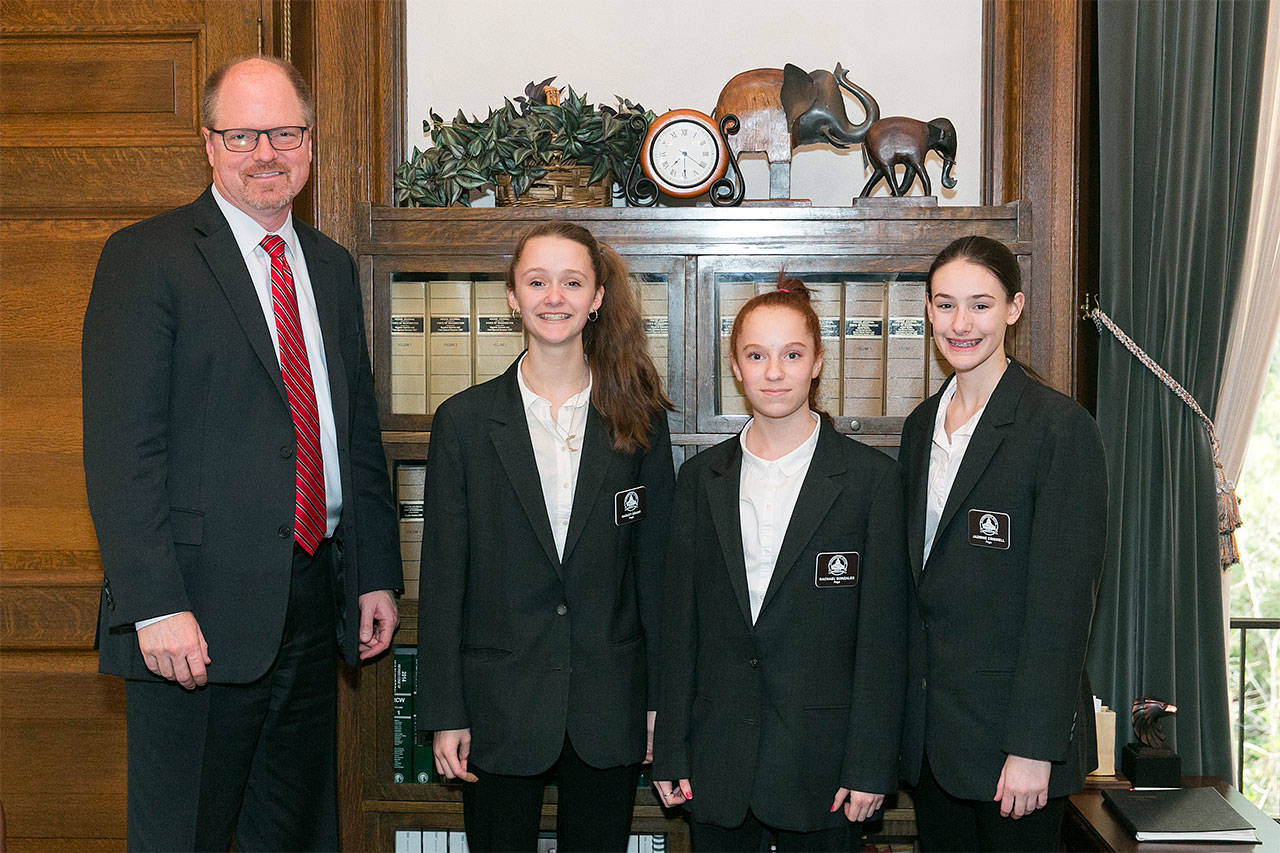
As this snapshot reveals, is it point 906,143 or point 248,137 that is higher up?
point 906,143

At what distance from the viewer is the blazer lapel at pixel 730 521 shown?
1777 mm

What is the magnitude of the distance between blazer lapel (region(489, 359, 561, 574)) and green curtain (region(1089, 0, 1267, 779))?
5.19 feet

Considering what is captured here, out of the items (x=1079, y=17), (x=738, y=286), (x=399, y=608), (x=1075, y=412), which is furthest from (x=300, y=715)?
(x=1079, y=17)

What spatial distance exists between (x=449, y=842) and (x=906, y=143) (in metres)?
2.05

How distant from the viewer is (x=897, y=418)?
7.91 ft

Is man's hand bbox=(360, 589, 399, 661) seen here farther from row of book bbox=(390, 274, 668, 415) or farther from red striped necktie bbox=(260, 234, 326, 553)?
row of book bbox=(390, 274, 668, 415)

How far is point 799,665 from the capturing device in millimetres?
1759

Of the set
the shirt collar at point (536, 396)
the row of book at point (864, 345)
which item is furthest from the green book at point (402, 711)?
the row of book at point (864, 345)

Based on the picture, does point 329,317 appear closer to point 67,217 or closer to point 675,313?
point 675,313

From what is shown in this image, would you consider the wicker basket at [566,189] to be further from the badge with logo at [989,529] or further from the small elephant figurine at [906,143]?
the badge with logo at [989,529]

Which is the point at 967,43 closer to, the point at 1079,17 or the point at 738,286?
the point at 1079,17

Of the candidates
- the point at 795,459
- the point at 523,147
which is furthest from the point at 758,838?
the point at 523,147

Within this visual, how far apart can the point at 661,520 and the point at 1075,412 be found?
768mm

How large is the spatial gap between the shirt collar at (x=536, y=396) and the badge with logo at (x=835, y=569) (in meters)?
0.54
